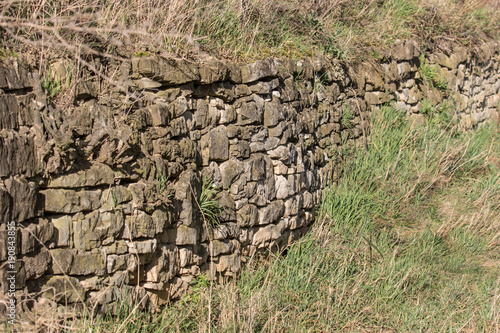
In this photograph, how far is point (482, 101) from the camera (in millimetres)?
7875

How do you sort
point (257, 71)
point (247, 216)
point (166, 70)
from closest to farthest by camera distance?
point (166, 70)
point (247, 216)
point (257, 71)

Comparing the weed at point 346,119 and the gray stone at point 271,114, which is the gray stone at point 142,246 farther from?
the weed at point 346,119

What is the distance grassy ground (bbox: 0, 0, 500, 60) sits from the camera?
9.89ft

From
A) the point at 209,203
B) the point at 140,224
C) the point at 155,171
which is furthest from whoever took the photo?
the point at 209,203

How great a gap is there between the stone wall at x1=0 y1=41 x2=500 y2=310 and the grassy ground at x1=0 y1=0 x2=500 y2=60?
0.19 metres

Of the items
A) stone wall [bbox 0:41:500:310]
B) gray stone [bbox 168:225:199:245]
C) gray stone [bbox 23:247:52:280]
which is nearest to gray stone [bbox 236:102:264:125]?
stone wall [bbox 0:41:500:310]

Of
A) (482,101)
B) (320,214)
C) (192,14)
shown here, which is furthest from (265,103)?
(482,101)

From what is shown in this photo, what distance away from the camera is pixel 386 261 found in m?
4.20

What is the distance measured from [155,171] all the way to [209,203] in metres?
0.50

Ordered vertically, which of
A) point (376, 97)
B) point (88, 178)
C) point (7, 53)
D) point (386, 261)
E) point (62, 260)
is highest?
point (7, 53)

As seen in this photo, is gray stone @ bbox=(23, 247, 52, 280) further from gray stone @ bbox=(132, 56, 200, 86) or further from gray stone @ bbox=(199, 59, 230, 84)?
gray stone @ bbox=(199, 59, 230, 84)

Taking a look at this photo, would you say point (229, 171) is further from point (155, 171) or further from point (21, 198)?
point (21, 198)

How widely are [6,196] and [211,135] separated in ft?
4.89

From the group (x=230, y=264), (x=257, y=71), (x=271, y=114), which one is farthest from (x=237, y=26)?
(x=230, y=264)
